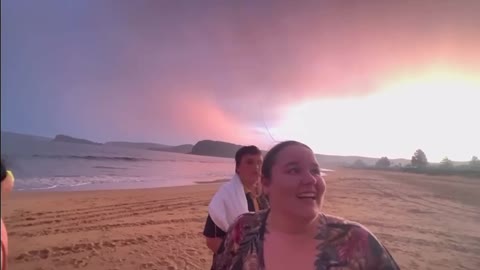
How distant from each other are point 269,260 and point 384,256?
0.45 m

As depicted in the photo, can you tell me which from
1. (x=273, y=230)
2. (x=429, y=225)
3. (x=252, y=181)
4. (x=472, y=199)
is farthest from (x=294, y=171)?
(x=472, y=199)

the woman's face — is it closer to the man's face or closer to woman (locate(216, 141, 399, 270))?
woman (locate(216, 141, 399, 270))

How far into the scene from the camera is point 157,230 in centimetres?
754

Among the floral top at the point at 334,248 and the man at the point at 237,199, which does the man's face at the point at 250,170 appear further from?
the floral top at the point at 334,248

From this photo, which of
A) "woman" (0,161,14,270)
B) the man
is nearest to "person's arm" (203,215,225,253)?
the man

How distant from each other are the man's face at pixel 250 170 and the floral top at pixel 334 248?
3.03 ft

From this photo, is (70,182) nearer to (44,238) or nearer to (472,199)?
(44,238)

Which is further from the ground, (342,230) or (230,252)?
(342,230)

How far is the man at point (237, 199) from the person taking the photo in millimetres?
2475

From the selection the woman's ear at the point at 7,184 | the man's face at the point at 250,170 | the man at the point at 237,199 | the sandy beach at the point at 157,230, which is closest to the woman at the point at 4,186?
the woman's ear at the point at 7,184

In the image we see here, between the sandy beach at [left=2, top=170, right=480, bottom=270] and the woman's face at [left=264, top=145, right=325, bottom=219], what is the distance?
2.88 m

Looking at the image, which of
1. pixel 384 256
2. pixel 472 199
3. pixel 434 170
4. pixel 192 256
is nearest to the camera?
pixel 384 256

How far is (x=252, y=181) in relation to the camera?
2684 mm

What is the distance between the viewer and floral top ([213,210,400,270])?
142 cm
